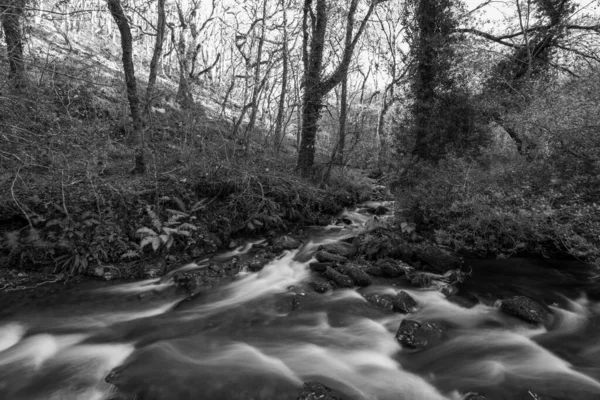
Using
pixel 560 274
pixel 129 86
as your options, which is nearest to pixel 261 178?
pixel 129 86

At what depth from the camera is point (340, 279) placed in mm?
5652

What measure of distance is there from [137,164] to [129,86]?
177cm

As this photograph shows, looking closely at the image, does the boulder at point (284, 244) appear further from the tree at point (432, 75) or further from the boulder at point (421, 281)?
the tree at point (432, 75)

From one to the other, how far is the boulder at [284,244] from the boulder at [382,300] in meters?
2.50

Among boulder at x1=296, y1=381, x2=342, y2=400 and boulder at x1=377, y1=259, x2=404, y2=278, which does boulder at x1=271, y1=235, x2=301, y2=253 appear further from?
boulder at x1=296, y1=381, x2=342, y2=400

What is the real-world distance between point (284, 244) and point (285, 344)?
3.27 metres

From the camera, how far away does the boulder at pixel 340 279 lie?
5593mm

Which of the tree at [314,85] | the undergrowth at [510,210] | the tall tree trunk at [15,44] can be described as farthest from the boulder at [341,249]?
the tall tree trunk at [15,44]

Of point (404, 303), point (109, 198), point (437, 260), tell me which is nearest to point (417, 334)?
point (404, 303)

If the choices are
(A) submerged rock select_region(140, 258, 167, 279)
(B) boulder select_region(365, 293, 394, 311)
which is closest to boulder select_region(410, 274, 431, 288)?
(B) boulder select_region(365, 293, 394, 311)

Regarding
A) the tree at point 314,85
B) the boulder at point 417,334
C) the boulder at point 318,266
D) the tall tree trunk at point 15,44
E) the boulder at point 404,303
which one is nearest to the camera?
the boulder at point 417,334

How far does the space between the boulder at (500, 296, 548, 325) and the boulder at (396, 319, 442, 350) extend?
3.80ft

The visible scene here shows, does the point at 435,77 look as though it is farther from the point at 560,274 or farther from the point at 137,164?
the point at 137,164

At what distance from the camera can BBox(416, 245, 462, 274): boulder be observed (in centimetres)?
618
